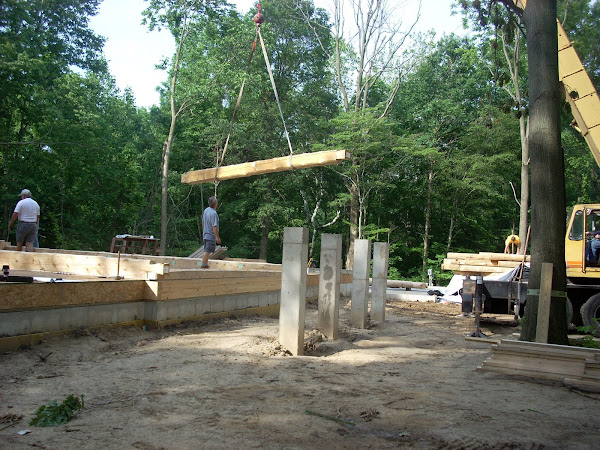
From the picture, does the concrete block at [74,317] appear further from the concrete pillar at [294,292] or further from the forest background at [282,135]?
the forest background at [282,135]

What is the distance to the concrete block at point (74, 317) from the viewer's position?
20.2 ft

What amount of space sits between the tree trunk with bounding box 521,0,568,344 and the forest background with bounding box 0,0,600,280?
58.9 feet

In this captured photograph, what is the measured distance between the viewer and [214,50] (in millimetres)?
27766

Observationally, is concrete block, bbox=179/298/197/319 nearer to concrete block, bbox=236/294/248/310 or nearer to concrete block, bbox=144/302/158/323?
concrete block, bbox=144/302/158/323

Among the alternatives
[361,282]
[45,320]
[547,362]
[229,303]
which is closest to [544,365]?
[547,362]

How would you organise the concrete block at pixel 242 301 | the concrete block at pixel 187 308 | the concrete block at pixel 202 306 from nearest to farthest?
1. the concrete block at pixel 187 308
2. the concrete block at pixel 202 306
3. the concrete block at pixel 242 301

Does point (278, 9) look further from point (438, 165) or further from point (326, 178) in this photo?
point (438, 165)

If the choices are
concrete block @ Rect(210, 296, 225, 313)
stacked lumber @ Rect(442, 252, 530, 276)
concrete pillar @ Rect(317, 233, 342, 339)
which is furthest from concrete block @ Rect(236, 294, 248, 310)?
stacked lumber @ Rect(442, 252, 530, 276)

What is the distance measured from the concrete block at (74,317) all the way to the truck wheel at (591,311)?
29.4 ft

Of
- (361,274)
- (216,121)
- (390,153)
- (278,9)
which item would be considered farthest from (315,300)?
(278,9)

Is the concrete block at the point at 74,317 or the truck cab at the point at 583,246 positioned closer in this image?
the concrete block at the point at 74,317

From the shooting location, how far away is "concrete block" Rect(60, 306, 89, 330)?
615 centimetres

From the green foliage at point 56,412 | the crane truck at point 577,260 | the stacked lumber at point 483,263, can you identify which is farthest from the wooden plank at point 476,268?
the green foliage at point 56,412

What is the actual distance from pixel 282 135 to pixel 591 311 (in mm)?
21602
